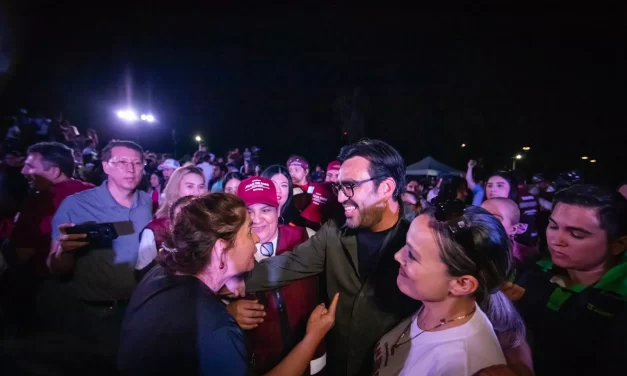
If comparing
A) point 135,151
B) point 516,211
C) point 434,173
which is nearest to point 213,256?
point 135,151

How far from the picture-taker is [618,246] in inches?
77.7

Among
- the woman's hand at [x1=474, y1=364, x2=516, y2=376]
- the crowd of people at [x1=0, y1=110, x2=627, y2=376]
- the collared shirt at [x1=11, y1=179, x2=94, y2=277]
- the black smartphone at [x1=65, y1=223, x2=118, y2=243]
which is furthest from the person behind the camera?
the collared shirt at [x1=11, y1=179, x2=94, y2=277]

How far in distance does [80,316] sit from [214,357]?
2.57m

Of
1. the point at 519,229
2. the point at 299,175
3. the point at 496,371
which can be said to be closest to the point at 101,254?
the point at 496,371

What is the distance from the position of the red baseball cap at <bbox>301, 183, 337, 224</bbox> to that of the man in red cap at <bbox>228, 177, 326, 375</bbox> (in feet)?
6.19

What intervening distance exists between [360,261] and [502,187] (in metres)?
3.53

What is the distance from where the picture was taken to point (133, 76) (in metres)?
17.7

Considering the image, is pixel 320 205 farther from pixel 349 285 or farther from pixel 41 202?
pixel 41 202

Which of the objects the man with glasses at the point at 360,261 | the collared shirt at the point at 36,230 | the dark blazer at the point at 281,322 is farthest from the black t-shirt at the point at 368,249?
the collared shirt at the point at 36,230

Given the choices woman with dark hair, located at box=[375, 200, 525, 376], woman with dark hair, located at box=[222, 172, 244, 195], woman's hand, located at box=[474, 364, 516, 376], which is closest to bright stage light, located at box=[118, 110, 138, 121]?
woman with dark hair, located at box=[222, 172, 244, 195]

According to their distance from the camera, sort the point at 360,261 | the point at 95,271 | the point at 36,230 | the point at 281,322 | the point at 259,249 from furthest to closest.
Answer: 1. the point at 36,230
2. the point at 95,271
3. the point at 259,249
4. the point at 281,322
5. the point at 360,261

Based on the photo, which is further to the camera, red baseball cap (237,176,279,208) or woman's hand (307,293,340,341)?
red baseball cap (237,176,279,208)

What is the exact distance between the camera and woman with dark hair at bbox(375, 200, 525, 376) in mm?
1433

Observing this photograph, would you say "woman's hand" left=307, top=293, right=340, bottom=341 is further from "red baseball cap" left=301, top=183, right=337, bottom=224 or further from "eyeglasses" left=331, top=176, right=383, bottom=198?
"red baseball cap" left=301, top=183, right=337, bottom=224
